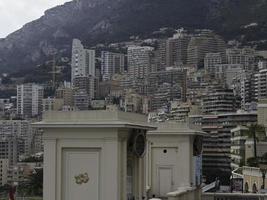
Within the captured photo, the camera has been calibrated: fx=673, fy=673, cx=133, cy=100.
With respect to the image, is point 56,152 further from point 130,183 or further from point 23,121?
point 23,121

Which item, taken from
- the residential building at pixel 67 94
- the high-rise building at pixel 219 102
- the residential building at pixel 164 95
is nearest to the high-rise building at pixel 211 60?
the residential building at pixel 164 95

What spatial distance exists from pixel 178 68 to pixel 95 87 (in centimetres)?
2425

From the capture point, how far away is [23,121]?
178875 millimetres

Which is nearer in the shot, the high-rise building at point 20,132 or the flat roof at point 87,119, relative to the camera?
the flat roof at point 87,119

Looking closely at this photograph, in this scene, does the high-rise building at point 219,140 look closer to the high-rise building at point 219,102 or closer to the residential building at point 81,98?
the high-rise building at point 219,102

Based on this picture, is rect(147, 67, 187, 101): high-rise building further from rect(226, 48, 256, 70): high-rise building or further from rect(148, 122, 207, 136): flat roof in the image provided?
rect(148, 122, 207, 136): flat roof

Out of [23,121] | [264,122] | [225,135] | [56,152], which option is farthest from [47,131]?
[23,121]

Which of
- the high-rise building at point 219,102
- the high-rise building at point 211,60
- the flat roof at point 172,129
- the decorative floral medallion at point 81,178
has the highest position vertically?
the high-rise building at point 211,60

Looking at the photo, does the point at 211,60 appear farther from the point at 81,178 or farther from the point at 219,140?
the point at 81,178

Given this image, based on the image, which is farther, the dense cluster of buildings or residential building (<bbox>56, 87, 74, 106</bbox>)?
residential building (<bbox>56, 87, 74, 106</bbox>)

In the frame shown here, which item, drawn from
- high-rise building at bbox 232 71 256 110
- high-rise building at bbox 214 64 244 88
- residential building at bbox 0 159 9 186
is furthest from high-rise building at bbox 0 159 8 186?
high-rise building at bbox 214 64 244 88

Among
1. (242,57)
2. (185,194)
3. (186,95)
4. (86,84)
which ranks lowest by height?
(185,194)

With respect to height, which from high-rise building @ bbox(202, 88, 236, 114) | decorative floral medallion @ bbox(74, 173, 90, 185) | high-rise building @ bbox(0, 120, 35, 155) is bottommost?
decorative floral medallion @ bbox(74, 173, 90, 185)

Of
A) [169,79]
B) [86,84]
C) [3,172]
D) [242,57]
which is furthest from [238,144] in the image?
[86,84]
